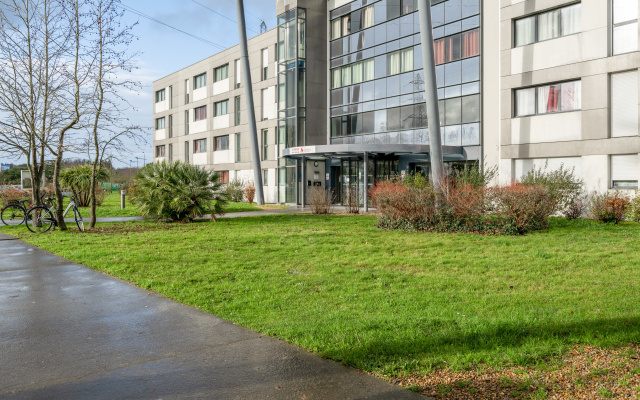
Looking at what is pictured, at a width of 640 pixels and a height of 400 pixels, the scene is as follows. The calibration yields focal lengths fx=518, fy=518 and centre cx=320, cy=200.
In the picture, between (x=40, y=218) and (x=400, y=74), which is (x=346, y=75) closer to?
(x=400, y=74)

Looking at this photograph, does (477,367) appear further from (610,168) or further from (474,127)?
(474,127)

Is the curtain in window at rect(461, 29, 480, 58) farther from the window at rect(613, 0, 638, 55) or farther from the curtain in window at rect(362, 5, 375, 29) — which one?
the curtain in window at rect(362, 5, 375, 29)

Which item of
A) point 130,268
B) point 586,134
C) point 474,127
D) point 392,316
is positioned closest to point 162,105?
point 474,127

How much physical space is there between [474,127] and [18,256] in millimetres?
19857

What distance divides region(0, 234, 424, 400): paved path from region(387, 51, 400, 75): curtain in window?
24.0 metres

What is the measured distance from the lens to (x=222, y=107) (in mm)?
44250

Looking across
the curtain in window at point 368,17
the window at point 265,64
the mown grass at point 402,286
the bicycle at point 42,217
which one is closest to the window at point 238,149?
the window at point 265,64

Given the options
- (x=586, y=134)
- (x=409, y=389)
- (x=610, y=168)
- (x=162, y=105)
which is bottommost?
(x=409, y=389)

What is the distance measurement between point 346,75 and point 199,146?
20.8 meters

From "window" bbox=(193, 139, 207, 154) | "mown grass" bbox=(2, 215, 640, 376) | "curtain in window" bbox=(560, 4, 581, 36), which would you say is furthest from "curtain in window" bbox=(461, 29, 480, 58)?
"window" bbox=(193, 139, 207, 154)

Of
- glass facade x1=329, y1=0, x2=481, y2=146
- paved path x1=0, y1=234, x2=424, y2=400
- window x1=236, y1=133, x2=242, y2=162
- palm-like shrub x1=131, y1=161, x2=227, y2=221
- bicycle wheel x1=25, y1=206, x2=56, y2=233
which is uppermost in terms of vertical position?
glass facade x1=329, y1=0, x2=481, y2=146

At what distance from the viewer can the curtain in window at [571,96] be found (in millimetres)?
21125

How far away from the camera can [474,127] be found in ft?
80.6

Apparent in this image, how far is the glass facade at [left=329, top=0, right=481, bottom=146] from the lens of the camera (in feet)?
81.3
